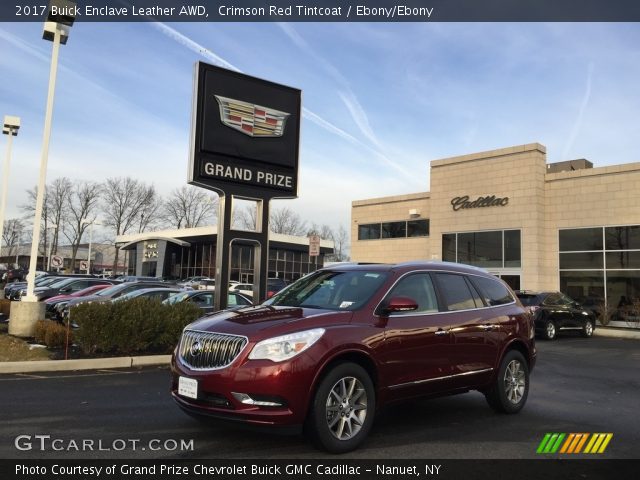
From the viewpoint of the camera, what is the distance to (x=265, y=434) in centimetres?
518

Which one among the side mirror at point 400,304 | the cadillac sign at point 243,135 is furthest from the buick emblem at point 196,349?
the cadillac sign at point 243,135

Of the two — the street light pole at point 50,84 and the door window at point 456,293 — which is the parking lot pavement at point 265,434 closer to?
the door window at point 456,293

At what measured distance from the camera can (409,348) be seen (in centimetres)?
536

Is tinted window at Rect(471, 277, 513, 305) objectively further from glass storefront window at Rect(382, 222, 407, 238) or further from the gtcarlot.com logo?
glass storefront window at Rect(382, 222, 407, 238)

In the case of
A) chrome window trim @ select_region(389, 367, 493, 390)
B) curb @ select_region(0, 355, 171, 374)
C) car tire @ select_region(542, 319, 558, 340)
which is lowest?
curb @ select_region(0, 355, 171, 374)

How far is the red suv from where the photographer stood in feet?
14.6

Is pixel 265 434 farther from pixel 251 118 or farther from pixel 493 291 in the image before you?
pixel 251 118

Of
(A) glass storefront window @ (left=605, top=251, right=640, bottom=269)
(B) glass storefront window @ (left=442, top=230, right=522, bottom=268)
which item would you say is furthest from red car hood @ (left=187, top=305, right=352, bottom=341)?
(B) glass storefront window @ (left=442, top=230, right=522, bottom=268)

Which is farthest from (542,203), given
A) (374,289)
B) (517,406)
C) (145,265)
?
(145,265)

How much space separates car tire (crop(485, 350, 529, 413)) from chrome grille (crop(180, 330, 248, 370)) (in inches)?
137

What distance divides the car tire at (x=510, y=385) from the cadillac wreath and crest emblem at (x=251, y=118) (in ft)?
27.3

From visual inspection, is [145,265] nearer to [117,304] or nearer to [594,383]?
[117,304]

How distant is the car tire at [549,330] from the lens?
1714 cm
